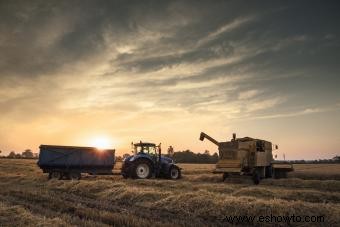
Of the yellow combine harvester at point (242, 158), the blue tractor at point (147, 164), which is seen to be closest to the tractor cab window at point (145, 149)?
the blue tractor at point (147, 164)

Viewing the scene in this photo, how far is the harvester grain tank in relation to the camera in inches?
926

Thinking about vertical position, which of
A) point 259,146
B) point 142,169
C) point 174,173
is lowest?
point 174,173

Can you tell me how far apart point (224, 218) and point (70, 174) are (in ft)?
52.3

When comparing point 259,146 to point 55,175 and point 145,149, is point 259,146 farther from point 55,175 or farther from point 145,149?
point 55,175

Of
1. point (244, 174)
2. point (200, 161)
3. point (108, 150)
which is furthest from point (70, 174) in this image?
point (200, 161)

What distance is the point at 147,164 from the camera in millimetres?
22719

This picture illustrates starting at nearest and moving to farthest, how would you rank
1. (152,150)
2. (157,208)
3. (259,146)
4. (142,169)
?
(157,208), (259,146), (142,169), (152,150)

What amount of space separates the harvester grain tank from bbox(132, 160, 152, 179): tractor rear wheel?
3.09 metres

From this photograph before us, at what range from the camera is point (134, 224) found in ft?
28.5

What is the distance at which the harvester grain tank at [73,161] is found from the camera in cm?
2352

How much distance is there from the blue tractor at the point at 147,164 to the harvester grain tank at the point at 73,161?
231 centimetres

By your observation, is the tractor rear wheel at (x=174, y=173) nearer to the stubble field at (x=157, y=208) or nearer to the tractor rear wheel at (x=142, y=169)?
the tractor rear wheel at (x=142, y=169)

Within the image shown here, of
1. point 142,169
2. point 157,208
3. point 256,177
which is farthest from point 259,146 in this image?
point 157,208

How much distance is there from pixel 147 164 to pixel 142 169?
1.46 feet
